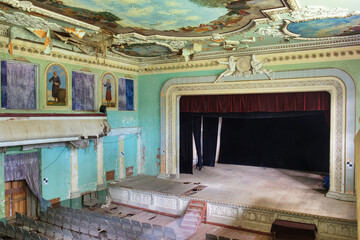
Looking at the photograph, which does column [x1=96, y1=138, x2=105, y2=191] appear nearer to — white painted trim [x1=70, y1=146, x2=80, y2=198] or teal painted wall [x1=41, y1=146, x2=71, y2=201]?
white painted trim [x1=70, y1=146, x2=80, y2=198]

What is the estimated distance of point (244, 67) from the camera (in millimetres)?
13242

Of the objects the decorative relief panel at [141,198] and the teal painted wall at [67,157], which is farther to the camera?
the decorative relief panel at [141,198]

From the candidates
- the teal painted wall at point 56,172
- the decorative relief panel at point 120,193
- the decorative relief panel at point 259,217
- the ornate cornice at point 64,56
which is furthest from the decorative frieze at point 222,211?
the ornate cornice at point 64,56

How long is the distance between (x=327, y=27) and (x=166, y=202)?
348 inches

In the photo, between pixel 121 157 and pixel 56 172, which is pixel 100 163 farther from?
pixel 56 172

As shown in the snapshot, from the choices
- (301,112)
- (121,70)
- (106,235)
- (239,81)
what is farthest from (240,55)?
(106,235)

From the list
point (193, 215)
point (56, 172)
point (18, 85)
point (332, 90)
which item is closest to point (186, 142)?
point (193, 215)

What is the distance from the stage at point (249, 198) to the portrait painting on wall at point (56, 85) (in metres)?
4.66

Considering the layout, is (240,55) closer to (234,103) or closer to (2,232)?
(234,103)

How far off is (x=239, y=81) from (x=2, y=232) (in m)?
10.5

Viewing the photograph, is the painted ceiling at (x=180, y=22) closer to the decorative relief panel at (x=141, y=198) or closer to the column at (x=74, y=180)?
the column at (x=74, y=180)

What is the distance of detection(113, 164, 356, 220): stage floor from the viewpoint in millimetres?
10773

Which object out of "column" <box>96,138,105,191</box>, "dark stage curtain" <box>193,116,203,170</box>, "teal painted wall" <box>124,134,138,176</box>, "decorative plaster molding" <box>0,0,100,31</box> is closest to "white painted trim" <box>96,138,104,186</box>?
"column" <box>96,138,105,191</box>

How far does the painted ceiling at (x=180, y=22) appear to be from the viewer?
7520mm
